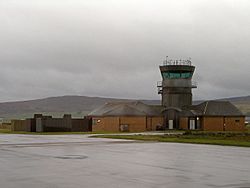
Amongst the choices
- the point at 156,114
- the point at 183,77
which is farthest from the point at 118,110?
the point at 183,77

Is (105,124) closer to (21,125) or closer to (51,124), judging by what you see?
(51,124)

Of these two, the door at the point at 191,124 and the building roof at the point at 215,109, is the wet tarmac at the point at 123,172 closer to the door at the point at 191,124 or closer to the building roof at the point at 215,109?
the door at the point at 191,124

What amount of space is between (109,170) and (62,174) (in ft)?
7.06

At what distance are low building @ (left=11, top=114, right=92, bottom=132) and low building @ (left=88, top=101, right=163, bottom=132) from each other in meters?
2.46

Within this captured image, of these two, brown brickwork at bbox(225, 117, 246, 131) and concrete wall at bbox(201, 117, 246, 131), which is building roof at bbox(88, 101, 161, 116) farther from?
brown brickwork at bbox(225, 117, 246, 131)

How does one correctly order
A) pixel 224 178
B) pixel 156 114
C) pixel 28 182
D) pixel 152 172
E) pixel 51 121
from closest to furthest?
pixel 28 182 → pixel 224 178 → pixel 152 172 → pixel 51 121 → pixel 156 114

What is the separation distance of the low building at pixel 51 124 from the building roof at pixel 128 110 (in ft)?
12.7

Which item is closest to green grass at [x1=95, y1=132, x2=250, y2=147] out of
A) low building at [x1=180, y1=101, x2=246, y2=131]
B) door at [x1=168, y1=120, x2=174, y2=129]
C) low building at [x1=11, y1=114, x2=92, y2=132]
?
low building at [x1=11, y1=114, x2=92, y2=132]

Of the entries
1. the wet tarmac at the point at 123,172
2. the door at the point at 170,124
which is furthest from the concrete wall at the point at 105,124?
the wet tarmac at the point at 123,172

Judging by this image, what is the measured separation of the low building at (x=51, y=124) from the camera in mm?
A: 78250

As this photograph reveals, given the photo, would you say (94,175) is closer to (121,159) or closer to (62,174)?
(62,174)

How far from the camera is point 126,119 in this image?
8181 cm

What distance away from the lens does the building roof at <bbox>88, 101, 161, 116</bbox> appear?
82.9m

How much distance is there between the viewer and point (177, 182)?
15.7 m
